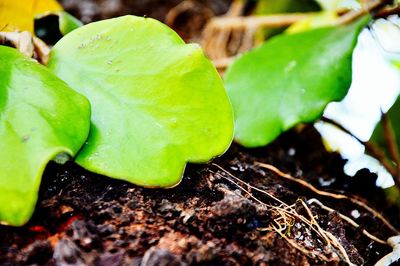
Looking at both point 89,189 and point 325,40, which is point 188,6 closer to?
point 325,40

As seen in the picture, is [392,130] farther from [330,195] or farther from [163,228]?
[163,228]

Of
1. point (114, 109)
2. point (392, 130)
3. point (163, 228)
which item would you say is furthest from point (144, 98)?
point (392, 130)

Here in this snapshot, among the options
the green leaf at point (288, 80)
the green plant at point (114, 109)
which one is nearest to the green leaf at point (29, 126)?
the green plant at point (114, 109)

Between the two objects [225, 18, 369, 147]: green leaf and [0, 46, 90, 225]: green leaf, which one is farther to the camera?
[225, 18, 369, 147]: green leaf

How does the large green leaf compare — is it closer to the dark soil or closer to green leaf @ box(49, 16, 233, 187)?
the dark soil

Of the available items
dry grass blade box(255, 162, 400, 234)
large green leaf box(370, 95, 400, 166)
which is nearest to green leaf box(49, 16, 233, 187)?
dry grass blade box(255, 162, 400, 234)

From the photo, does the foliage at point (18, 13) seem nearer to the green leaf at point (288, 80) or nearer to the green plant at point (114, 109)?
the green plant at point (114, 109)

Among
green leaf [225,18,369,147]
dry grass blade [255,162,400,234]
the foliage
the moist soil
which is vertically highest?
the foliage
